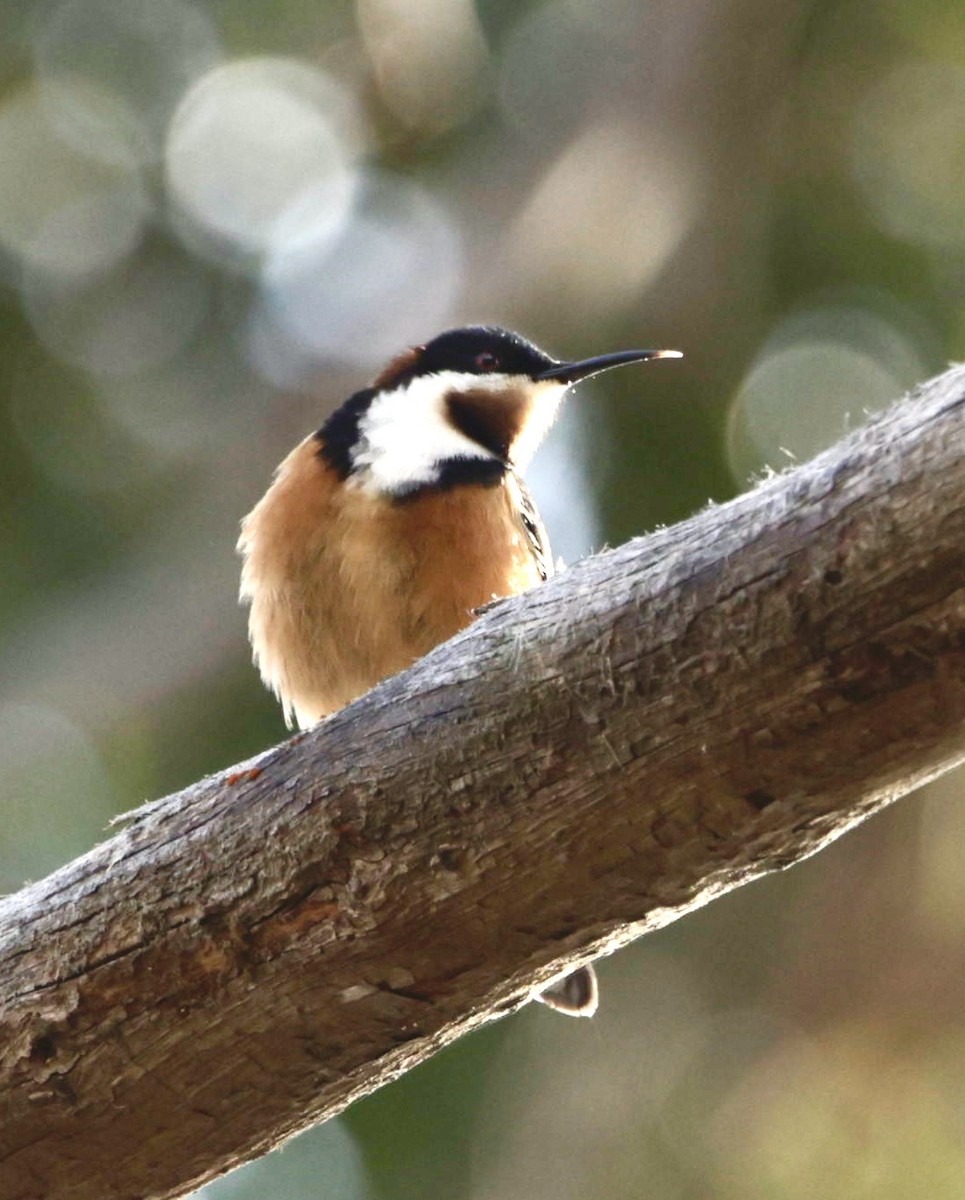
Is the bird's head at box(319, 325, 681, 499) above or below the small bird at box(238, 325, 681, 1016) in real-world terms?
above

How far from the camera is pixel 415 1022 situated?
2.69m

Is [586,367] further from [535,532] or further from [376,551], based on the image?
→ [376,551]

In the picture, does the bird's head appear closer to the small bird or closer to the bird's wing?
the small bird

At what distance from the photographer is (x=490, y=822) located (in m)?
2.50

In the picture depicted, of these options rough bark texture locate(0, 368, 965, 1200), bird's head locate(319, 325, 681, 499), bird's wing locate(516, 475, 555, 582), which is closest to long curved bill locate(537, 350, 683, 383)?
bird's head locate(319, 325, 681, 499)

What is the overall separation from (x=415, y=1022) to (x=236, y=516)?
454 centimetres

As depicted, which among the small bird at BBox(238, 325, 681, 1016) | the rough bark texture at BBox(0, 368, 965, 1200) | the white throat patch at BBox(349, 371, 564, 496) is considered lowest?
the rough bark texture at BBox(0, 368, 965, 1200)

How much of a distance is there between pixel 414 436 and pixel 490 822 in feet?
8.29

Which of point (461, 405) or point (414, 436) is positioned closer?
point (414, 436)

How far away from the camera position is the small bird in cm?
441

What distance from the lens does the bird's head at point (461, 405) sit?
4785 mm

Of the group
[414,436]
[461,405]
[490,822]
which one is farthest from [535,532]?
[490,822]

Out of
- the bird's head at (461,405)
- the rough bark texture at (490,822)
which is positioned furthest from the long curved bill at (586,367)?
the rough bark texture at (490,822)

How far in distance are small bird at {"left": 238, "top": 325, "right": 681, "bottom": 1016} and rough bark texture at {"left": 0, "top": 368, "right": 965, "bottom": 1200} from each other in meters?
1.37
